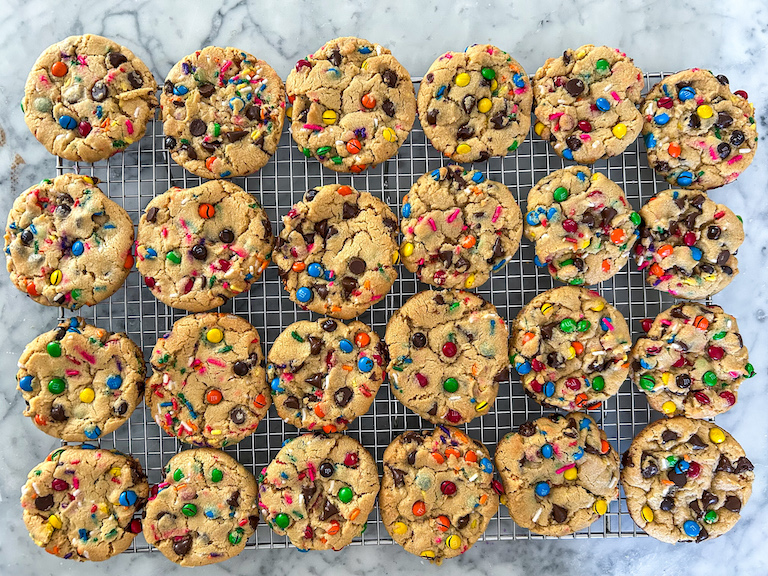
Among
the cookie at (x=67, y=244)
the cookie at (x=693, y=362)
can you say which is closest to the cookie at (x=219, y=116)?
the cookie at (x=67, y=244)

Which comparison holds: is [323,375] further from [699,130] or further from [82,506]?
[699,130]

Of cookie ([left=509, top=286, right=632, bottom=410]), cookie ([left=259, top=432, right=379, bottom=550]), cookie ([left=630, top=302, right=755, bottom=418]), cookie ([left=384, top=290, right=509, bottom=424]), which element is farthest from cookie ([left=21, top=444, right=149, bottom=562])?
cookie ([left=630, top=302, right=755, bottom=418])

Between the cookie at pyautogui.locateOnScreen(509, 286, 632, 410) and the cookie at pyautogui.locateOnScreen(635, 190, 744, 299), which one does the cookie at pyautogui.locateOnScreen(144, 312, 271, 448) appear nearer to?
the cookie at pyautogui.locateOnScreen(509, 286, 632, 410)

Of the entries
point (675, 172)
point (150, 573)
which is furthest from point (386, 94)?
point (150, 573)

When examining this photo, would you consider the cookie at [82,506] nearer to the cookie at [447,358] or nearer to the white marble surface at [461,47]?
→ the white marble surface at [461,47]

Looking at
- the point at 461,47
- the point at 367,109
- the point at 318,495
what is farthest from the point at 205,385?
the point at 461,47

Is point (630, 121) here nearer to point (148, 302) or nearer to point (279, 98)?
point (279, 98)
